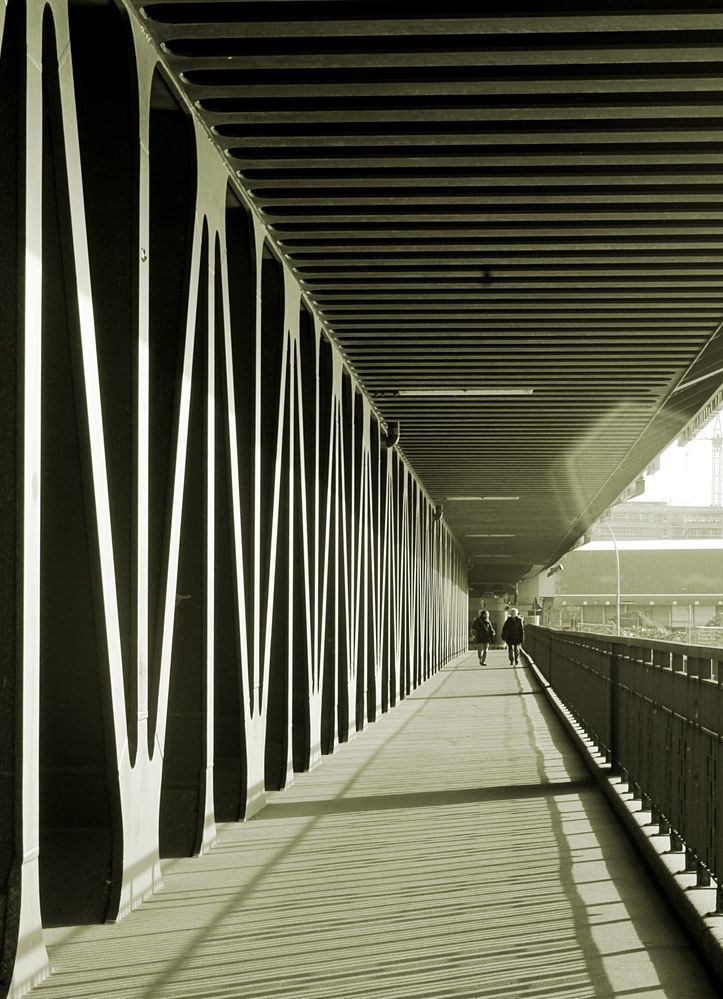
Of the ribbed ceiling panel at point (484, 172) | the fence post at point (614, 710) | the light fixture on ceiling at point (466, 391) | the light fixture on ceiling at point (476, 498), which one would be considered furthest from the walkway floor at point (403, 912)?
the light fixture on ceiling at point (476, 498)

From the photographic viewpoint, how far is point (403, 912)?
552 centimetres

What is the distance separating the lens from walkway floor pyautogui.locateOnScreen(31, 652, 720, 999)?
4.43 m

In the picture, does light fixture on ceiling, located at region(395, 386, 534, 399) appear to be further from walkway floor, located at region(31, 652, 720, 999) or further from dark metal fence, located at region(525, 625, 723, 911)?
walkway floor, located at region(31, 652, 720, 999)

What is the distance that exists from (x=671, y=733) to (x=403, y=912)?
1741 mm

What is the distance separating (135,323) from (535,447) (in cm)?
1508

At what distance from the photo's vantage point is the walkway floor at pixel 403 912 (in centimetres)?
443

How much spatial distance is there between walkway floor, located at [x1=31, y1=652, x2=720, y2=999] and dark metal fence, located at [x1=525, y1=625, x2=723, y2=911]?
0.33 m

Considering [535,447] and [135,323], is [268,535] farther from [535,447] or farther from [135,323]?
[535,447]

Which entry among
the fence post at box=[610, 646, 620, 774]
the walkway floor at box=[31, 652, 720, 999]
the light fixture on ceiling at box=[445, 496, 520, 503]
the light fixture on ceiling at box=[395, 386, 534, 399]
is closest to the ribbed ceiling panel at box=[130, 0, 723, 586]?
the light fixture on ceiling at box=[395, 386, 534, 399]

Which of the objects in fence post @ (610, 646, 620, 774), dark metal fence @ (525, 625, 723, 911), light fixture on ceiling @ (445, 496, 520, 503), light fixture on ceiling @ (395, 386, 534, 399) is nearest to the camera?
dark metal fence @ (525, 625, 723, 911)

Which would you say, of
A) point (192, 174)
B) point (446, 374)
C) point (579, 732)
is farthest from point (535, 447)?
point (192, 174)

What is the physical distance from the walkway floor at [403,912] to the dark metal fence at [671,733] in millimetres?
334

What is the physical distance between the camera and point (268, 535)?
30.2ft

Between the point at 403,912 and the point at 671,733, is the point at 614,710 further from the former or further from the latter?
the point at 403,912
